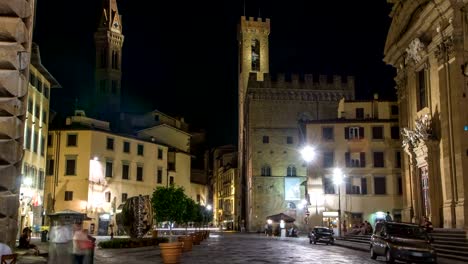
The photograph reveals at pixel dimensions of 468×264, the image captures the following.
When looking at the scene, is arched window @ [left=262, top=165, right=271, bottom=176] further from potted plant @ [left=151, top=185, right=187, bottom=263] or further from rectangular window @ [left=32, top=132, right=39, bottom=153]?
rectangular window @ [left=32, top=132, right=39, bottom=153]

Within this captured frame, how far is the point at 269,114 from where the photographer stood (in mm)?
80750

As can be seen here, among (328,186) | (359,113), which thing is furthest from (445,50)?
(359,113)

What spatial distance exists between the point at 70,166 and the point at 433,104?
148ft

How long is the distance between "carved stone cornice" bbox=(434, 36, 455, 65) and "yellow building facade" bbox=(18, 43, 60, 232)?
33915 millimetres

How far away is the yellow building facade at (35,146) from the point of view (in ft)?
165

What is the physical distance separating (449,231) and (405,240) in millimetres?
6489

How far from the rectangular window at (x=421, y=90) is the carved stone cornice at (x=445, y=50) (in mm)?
3656

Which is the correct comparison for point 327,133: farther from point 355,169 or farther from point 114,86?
point 114,86

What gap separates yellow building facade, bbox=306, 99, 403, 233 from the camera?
58875 millimetres

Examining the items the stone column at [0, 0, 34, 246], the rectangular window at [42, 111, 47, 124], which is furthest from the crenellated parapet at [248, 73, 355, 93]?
the stone column at [0, 0, 34, 246]

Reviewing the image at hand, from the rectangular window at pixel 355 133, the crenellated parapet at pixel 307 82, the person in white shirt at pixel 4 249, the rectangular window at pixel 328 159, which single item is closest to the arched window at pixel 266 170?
the crenellated parapet at pixel 307 82

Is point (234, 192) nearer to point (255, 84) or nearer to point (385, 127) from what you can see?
point (255, 84)

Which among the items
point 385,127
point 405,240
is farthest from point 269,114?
point 405,240

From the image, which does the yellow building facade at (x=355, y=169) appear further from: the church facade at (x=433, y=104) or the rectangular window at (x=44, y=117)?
the rectangular window at (x=44, y=117)
